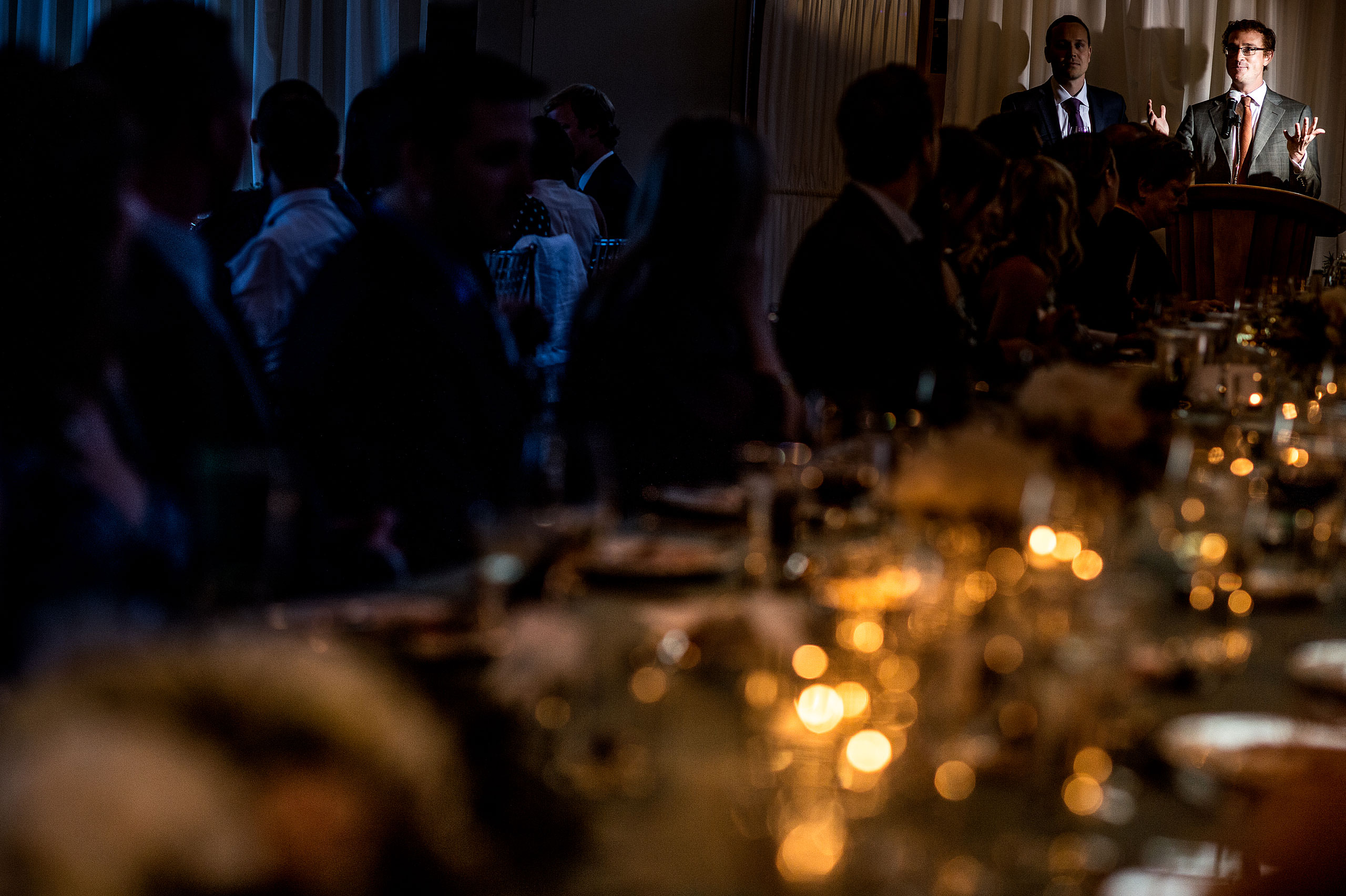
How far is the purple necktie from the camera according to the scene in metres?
8.89

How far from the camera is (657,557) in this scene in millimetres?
1892

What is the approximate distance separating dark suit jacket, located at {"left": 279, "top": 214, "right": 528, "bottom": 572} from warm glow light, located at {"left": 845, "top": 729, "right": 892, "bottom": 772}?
4.24ft

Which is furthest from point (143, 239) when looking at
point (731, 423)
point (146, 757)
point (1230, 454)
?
point (1230, 454)

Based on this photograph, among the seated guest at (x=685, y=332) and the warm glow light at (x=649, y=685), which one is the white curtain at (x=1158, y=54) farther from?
the warm glow light at (x=649, y=685)

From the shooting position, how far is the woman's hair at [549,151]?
593 centimetres

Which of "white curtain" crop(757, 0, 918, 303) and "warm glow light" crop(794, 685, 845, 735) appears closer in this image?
"warm glow light" crop(794, 685, 845, 735)

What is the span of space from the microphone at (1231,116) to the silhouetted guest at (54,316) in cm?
912

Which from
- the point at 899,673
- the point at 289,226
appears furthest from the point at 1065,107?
the point at 899,673

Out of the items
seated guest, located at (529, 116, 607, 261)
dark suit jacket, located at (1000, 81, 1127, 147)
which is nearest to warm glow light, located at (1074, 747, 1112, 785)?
seated guest, located at (529, 116, 607, 261)

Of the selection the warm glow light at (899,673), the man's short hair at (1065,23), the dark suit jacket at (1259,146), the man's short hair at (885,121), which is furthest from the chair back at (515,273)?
the dark suit jacket at (1259,146)

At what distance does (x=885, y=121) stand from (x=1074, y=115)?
5866 mm

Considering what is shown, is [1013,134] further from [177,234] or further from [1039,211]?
[177,234]

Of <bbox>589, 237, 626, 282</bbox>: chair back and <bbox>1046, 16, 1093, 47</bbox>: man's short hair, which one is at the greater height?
<bbox>1046, 16, 1093, 47</bbox>: man's short hair

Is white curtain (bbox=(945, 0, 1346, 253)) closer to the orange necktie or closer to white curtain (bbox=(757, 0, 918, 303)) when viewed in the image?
white curtain (bbox=(757, 0, 918, 303))
